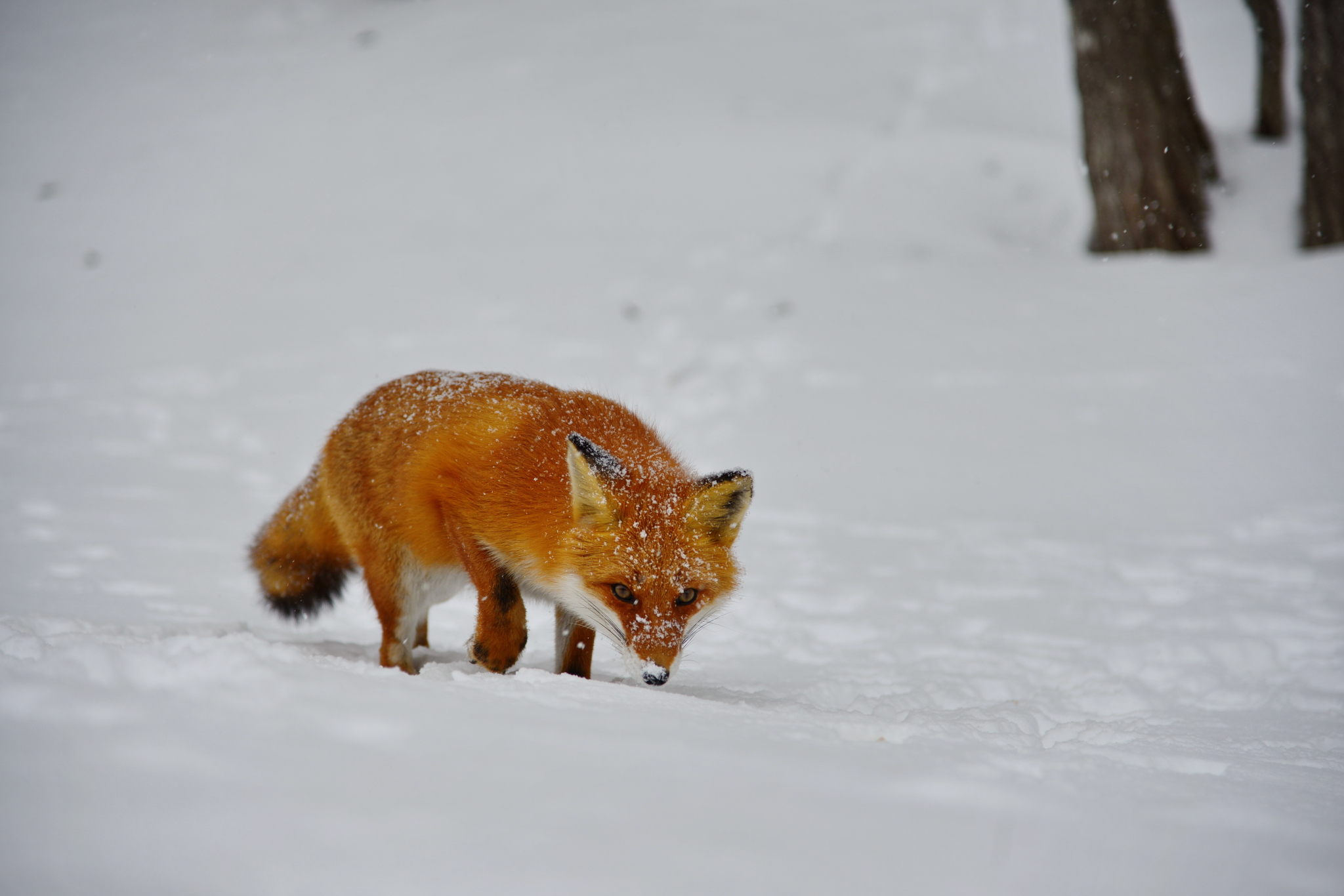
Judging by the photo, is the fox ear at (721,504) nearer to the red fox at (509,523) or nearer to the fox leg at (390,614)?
the red fox at (509,523)

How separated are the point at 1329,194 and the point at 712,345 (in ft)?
15.2

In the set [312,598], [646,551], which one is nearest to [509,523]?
[646,551]

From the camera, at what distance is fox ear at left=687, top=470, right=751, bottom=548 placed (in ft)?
8.97

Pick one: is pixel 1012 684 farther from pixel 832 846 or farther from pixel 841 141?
pixel 841 141

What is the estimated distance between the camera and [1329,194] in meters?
7.02

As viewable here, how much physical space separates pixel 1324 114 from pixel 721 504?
6.58 metres

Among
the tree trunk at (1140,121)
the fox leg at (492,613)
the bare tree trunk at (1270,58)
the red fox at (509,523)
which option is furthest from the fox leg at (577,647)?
the bare tree trunk at (1270,58)

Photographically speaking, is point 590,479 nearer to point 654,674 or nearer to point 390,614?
point 654,674

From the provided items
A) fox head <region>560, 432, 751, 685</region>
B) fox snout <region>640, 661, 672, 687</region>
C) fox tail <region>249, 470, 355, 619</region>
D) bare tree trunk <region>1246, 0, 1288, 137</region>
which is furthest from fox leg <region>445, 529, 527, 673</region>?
bare tree trunk <region>1246, 0, 1288, 137</region>

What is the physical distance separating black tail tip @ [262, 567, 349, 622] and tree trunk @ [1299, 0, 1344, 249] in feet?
23.8

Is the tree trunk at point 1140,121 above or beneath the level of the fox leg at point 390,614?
above

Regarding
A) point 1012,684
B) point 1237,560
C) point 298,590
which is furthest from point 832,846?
point 1237,560

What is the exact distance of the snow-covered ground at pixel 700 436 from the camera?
157cm

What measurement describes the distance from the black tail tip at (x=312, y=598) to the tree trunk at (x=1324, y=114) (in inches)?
285
